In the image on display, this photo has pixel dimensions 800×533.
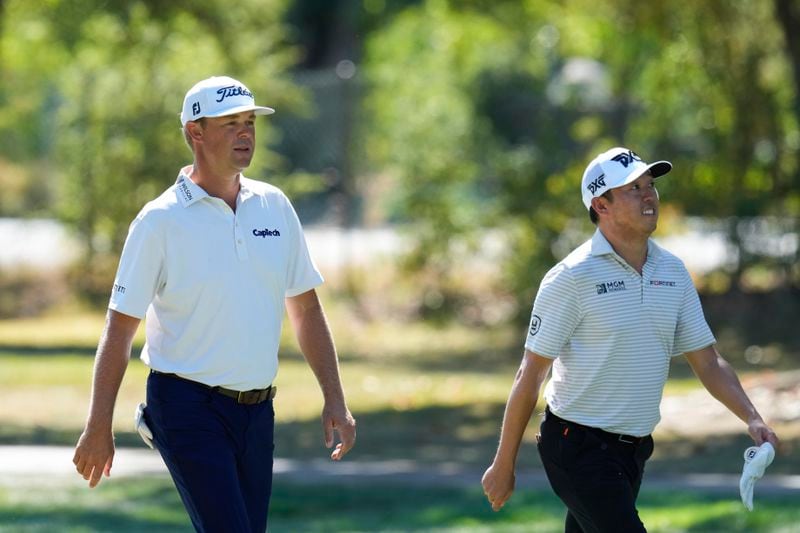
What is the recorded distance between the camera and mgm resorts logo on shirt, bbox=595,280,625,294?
518 cm

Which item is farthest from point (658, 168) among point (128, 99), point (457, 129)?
point (128, 99)

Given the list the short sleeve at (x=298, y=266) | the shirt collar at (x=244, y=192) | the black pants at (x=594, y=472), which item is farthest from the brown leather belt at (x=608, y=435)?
the shirt collar at (x=244, y=192)

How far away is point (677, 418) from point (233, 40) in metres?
7.59

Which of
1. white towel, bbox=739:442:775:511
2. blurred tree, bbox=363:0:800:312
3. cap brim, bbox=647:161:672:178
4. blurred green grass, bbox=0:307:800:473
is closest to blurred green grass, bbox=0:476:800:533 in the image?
blurred green grass, bbox=0:307:800:473

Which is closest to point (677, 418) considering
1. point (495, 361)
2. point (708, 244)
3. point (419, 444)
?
point (419, 444)

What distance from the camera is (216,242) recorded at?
17.1ft

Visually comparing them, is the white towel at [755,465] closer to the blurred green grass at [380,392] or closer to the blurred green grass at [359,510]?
the blurred green grass at [359,510]

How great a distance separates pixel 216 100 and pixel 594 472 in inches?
73.6

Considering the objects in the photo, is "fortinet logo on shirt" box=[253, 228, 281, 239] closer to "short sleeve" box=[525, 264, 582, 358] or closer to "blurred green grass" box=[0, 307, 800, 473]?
"short sleeve" box=[525, 264, 582, 358]

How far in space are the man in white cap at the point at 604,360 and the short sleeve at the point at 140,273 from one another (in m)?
1.30

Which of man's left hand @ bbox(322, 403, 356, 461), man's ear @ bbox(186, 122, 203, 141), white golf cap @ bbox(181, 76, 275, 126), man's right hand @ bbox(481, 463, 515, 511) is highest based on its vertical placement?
white golf cap @ bbox(181, 76, 275, 126)

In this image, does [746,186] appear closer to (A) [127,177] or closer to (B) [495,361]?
(B) [495,361]

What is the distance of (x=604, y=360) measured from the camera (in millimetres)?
5168

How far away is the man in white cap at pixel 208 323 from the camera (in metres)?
5.09
